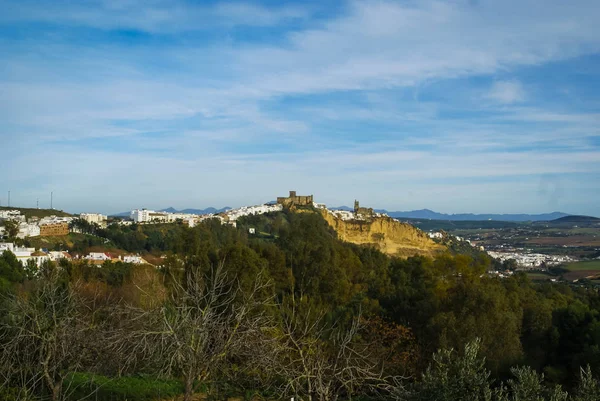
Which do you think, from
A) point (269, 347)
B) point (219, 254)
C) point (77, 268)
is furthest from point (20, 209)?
point (269, 347)

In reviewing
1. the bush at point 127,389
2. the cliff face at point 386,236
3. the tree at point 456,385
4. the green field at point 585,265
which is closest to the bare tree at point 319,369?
the tree at point 456,385

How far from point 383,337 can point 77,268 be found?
17310 millimetres

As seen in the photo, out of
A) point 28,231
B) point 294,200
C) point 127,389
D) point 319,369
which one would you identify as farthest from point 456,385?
point 294,200

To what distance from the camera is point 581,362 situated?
10211mm

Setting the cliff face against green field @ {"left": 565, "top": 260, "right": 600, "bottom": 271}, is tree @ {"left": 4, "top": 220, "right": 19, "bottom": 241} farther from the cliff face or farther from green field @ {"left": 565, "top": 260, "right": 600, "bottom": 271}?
green field @ {"left": 565, "top": 260, "right": 600, "bottom": 271}

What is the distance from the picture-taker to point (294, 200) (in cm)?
7500

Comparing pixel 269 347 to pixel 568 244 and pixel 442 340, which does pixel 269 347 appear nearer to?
pixel 442 340

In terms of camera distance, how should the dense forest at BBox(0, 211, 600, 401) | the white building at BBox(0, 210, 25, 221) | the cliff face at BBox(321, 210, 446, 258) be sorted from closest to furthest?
1. the dense forest at BBox(0, 211, 600, 401)
2. the cliff face at BBox(321, 210, 446, 258)
3. the white building at BBox(0, 210, 25, 221)

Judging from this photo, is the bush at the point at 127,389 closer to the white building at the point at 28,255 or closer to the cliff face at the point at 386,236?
the white building at the point at 28,255

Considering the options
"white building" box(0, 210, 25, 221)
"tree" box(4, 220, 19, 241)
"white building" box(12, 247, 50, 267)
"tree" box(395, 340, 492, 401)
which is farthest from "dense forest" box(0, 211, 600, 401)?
"white building" box(0, 210, 25, 221)

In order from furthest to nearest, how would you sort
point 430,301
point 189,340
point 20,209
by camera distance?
point 20,209, point 430,301, point 189,340

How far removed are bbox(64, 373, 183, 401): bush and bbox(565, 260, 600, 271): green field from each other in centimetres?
4811

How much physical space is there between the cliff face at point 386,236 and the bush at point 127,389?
49413mm

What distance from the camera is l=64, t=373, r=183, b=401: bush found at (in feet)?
29.3
